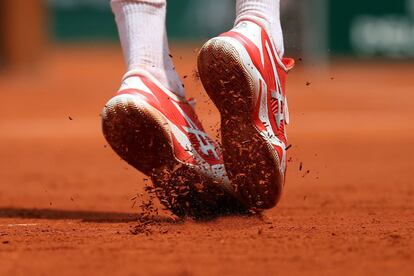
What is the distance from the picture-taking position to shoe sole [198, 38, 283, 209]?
2.37m

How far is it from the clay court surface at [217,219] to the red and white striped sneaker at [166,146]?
0.08 metres

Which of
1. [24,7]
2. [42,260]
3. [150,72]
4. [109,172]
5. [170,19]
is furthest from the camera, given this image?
[170,19]

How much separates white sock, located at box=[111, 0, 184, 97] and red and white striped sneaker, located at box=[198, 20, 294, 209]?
322 mm

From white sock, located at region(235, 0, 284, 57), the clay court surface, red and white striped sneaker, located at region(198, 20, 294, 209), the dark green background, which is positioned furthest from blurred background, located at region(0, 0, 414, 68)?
red and white striped sneaker, located at region(198, 20, 294, 209)

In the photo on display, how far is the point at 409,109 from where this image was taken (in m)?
8.84

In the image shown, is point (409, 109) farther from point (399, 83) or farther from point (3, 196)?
point (3, 196)

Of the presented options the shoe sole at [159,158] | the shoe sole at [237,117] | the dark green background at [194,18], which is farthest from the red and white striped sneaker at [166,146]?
the dark green background at [194,18]

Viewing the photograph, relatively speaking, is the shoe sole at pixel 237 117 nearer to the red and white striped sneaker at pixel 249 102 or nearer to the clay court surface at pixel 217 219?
the red and white striped sneaker at pixel 249 102

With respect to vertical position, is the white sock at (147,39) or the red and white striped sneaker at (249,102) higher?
the white sock at (147,39)

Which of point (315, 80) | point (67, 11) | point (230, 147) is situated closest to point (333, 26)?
point (315, 80)

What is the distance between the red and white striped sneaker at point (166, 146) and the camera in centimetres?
249

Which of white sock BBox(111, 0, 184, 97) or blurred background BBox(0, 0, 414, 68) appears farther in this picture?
blurred background BBox(0, 0, 414, 68)

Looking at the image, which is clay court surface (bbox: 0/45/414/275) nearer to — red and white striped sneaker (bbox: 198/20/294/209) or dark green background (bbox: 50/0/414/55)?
red and white striped sneaker (bbox: 198/20/294/209)

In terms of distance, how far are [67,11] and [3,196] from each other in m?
11.2
